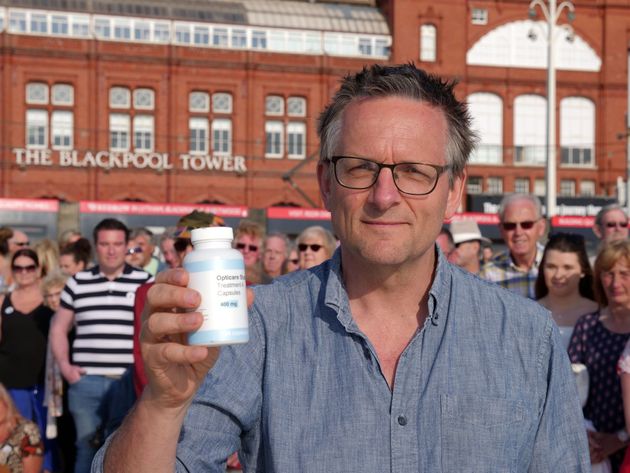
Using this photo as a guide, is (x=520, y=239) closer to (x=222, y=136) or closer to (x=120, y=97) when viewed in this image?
(x=222, y=136)

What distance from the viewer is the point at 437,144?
85.1 inches

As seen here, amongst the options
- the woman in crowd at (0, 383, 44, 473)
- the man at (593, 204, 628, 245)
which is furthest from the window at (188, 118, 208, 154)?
the woman in crowd at (0, 383, 44, 473)

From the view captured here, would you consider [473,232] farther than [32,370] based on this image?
Yes

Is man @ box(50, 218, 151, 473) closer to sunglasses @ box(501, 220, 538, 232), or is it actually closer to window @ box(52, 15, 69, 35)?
sunglasses @ box(501, 220, 538, 232)

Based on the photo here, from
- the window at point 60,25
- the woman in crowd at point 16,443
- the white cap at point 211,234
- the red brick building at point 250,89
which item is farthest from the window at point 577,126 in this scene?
the white cap at point 211,234

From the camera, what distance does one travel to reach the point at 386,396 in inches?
78.1

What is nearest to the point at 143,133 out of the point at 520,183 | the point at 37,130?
the point at 37,130

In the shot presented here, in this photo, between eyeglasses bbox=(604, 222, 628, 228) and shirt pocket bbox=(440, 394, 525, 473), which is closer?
shirt pocket bbox=(440, 394, 525, 473)

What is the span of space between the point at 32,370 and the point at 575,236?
185 inches

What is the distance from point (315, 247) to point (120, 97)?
3236 centimetres

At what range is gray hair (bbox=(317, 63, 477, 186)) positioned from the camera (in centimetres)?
216

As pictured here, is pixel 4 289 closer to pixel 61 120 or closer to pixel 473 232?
pixel 473 232

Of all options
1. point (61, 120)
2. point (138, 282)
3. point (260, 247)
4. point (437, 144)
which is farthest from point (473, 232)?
point (61, 120)

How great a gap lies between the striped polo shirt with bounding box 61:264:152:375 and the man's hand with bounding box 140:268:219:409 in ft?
17.3
